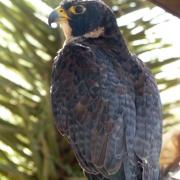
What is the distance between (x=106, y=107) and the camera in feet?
11.3

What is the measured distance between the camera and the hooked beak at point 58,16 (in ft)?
12.3

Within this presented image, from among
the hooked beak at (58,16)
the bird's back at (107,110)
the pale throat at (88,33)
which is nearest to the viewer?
the bird's back at (107,110)

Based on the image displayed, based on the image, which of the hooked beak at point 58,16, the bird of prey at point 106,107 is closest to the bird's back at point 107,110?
the bird of prey at point 106,107

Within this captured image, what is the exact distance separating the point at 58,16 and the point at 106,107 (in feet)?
1.70

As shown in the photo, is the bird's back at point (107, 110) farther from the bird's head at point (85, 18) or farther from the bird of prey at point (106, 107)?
the bird's head at point (85, 18)

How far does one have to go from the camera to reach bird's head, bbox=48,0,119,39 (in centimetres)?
379

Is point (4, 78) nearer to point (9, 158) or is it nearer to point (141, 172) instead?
point (9, 158)

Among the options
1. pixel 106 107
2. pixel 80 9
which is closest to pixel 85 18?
pixel 80 9

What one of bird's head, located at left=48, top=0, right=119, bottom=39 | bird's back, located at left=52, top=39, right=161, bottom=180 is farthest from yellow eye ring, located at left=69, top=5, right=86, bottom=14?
bird's back, located at left=52, top=39, right=161, bottom=180

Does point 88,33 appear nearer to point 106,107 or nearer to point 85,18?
point 85,18

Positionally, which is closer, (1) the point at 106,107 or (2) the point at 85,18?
(1) the point at 106,107

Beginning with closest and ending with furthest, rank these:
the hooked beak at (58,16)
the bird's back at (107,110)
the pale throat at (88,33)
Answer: the bird's back at (107,110) < the hooked beak at (58,16) < the pale throat at (88,33)

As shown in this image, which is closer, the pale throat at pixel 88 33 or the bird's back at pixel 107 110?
the bird's back at pixel 107 110

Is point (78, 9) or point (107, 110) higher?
point (78, 9)
